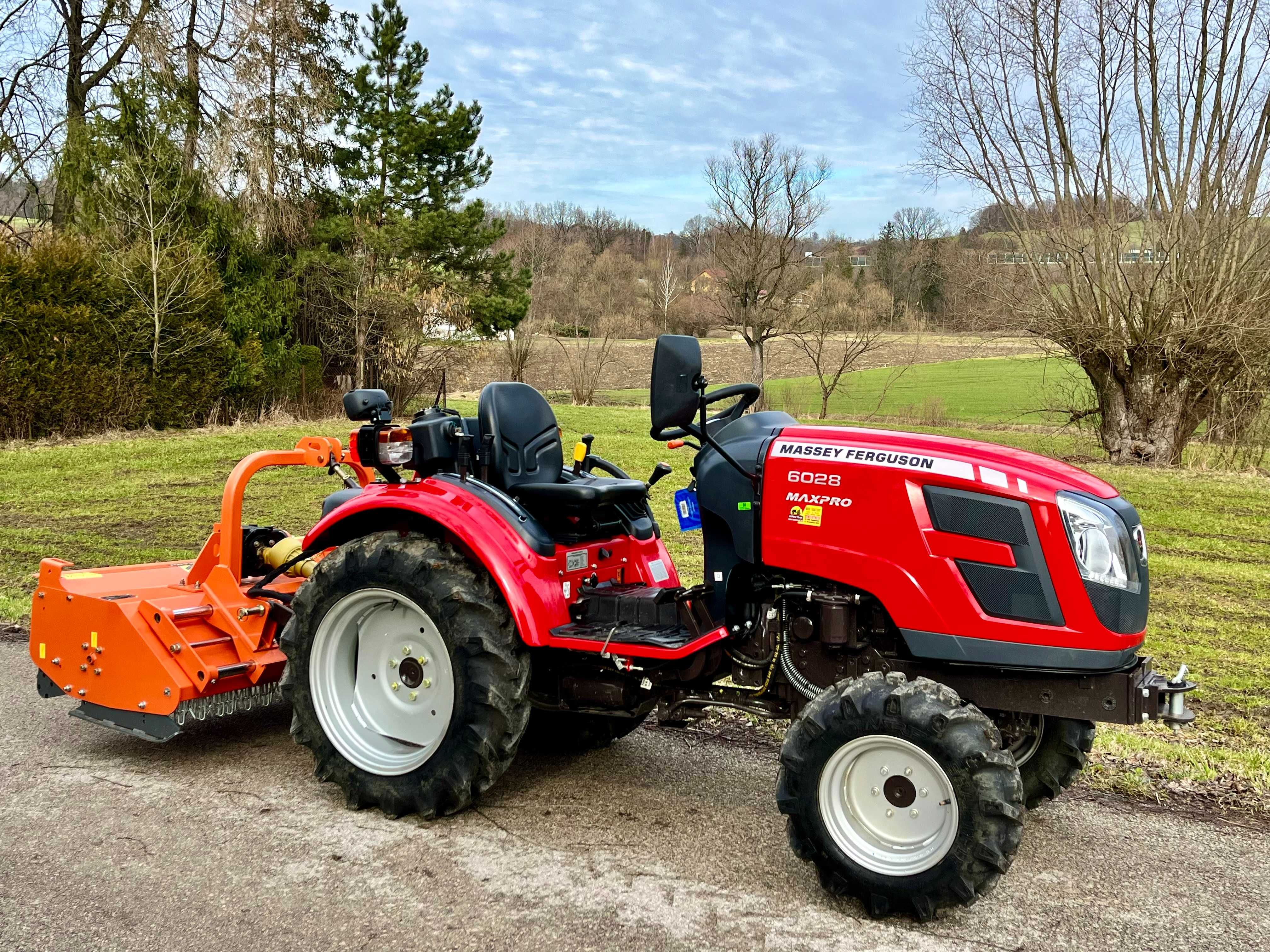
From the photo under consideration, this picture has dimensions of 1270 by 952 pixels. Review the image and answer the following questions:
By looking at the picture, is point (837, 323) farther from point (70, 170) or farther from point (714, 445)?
point (714, 445)

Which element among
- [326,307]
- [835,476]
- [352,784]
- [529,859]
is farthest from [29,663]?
[326,307]

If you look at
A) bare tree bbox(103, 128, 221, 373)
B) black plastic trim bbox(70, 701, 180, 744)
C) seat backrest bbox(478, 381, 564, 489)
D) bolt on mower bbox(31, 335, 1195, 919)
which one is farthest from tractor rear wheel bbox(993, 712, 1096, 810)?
bare tree bbox(103, 128, 221, 373)

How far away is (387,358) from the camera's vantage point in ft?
82.6

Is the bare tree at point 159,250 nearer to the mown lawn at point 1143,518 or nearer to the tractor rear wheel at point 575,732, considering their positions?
the mown lawn at point 1143,518

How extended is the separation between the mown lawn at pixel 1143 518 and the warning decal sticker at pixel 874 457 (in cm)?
178

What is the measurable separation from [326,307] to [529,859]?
22335 millimetres

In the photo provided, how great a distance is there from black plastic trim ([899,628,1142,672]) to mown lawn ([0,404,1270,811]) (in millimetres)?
1340

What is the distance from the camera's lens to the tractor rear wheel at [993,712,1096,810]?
3.79 meters

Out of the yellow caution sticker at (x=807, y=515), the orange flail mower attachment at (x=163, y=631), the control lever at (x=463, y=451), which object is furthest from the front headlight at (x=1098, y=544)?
the orange flail mower attachment at (x=163, y=631)

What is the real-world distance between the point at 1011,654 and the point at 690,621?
111cm

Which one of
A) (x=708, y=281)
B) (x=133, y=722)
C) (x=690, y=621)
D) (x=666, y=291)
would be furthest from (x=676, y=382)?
(x=666, y=291)

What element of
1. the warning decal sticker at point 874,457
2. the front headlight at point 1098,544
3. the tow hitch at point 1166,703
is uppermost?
the warning decal sticker at point 874,457

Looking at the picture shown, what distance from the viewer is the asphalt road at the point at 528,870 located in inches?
121

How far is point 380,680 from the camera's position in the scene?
4277 mm
